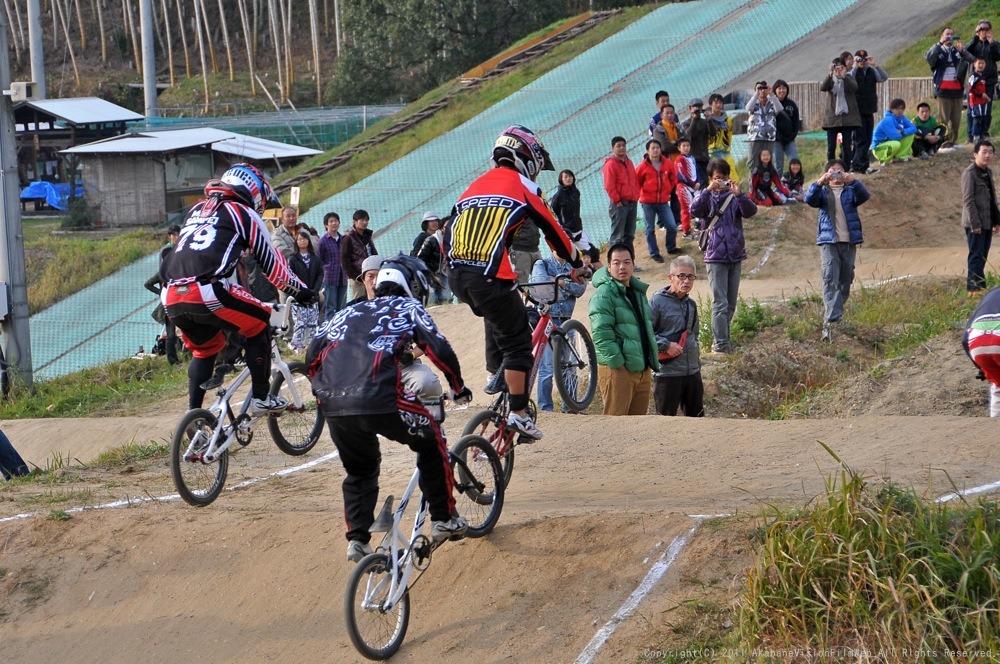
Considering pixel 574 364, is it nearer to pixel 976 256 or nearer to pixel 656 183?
pixel 976 256

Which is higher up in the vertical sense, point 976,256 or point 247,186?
point 247,186

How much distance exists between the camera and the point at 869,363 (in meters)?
12.4

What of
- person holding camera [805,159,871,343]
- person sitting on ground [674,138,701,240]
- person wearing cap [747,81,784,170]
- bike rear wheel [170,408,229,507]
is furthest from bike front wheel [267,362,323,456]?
person wearing cap [747,81,784,170]

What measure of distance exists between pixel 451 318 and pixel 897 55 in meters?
17.9

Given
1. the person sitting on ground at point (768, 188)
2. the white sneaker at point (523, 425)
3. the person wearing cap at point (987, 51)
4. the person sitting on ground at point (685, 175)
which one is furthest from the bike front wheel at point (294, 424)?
the person wearing cap at point (987, 51)

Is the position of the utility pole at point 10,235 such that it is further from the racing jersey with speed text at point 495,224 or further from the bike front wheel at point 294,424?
the racing jersey with speed text at point 495,224

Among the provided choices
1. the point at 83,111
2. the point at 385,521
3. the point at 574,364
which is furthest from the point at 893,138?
the point at 83,111

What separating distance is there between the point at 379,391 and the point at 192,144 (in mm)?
28424

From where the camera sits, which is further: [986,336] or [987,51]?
[987,51]

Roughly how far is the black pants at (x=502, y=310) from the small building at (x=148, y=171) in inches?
1001

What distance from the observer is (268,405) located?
8.41m

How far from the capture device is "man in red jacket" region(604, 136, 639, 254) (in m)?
16.2

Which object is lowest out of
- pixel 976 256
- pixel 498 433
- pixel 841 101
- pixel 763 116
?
pixel 498 433

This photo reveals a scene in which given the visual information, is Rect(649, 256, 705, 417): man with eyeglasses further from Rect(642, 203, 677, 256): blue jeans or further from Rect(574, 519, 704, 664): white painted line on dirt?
Rect(642, 203, 677, 256): blue jeans
